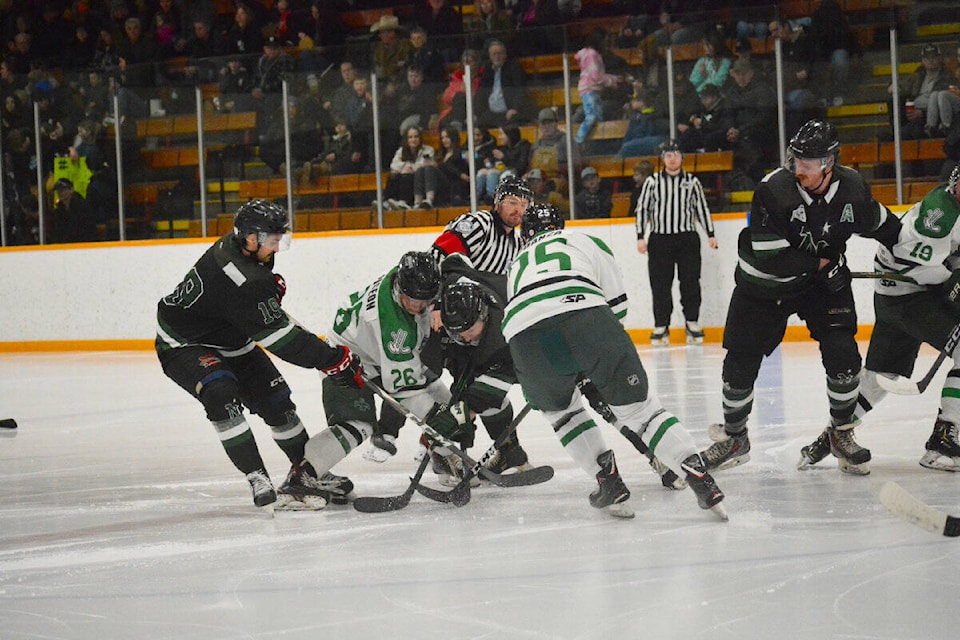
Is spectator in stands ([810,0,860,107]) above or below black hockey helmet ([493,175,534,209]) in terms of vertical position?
above

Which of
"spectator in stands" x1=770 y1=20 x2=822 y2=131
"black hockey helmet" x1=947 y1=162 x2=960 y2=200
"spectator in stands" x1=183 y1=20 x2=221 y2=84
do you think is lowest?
"black hockey helmet" x1=947 y1=162 x2=960 y2=200

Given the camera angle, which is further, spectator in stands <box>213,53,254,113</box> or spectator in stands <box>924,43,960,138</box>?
spectator in stands <box>213,53,254,113</box>

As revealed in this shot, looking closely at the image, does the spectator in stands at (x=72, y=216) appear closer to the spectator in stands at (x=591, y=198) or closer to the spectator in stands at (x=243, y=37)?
the spectator in stands at (x=243, y=37)

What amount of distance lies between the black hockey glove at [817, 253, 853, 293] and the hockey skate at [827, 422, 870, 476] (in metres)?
0.44

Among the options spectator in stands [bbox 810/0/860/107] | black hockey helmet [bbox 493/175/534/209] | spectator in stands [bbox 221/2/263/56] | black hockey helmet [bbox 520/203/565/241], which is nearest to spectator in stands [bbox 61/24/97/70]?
spectator in stands [bbox 221/2/263/56]

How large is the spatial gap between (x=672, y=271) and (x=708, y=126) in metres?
1.00

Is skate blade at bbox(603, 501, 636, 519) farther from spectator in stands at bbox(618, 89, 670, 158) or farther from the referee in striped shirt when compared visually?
spectator in stands at bbox(618, 89, 670, 158)

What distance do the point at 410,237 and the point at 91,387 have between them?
268 centimetres

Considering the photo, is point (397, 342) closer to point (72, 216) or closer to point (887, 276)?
point (887, 276)

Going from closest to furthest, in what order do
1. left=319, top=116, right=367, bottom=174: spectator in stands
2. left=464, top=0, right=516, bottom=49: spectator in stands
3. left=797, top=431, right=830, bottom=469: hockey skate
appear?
left=797, top=431, right=830, bottom=469: hockey skate, left=319, top=116, right=367, bottom=174: spectator in stands, left=464, top=0, right=516, bottom=49: spectator in stands

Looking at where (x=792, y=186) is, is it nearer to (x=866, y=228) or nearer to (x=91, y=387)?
(x=866, y=228)

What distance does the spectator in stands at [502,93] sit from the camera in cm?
880

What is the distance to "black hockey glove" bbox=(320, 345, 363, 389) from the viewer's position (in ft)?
12.0

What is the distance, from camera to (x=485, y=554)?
10.2 feet
